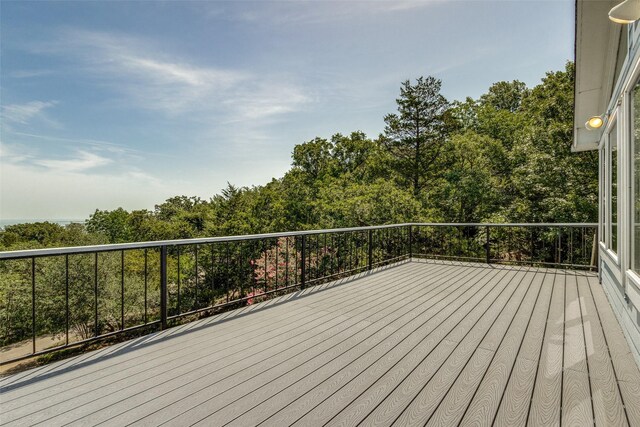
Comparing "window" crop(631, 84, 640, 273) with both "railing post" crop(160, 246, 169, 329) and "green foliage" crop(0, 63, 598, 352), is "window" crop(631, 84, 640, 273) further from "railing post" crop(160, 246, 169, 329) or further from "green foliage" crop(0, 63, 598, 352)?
"green foliage" crop(0, 63, 598, 352)

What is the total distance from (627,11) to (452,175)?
13.4 metres

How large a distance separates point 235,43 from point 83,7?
406 centimetres

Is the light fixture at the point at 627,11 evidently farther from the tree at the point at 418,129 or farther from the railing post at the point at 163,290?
the tree at the point at 418,129

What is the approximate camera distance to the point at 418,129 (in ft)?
51.3

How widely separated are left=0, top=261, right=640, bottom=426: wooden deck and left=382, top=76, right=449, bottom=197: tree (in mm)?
12889

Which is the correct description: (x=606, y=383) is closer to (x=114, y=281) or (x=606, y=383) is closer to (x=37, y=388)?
(x=37, y=388)

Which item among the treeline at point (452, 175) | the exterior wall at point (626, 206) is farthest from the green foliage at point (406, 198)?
the exterior wall at point (626, 206)

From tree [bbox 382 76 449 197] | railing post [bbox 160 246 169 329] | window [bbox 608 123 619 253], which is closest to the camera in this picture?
railing post [bbox 160 246 169 329]

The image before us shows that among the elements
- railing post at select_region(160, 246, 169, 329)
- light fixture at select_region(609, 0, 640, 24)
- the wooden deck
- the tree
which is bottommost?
the wooden deck

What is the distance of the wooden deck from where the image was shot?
159 centimetres

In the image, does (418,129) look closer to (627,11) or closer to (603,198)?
(603,198)

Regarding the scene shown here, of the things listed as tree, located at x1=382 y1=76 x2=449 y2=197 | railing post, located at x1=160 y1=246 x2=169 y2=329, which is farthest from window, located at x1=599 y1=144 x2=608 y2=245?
tree, located at x1=382 y1=76 x2=449 y2=197

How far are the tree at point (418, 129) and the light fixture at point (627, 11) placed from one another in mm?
13643

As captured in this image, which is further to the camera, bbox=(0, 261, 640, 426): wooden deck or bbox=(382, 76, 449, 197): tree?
bbox=(382, 76, 449, 197): tree
